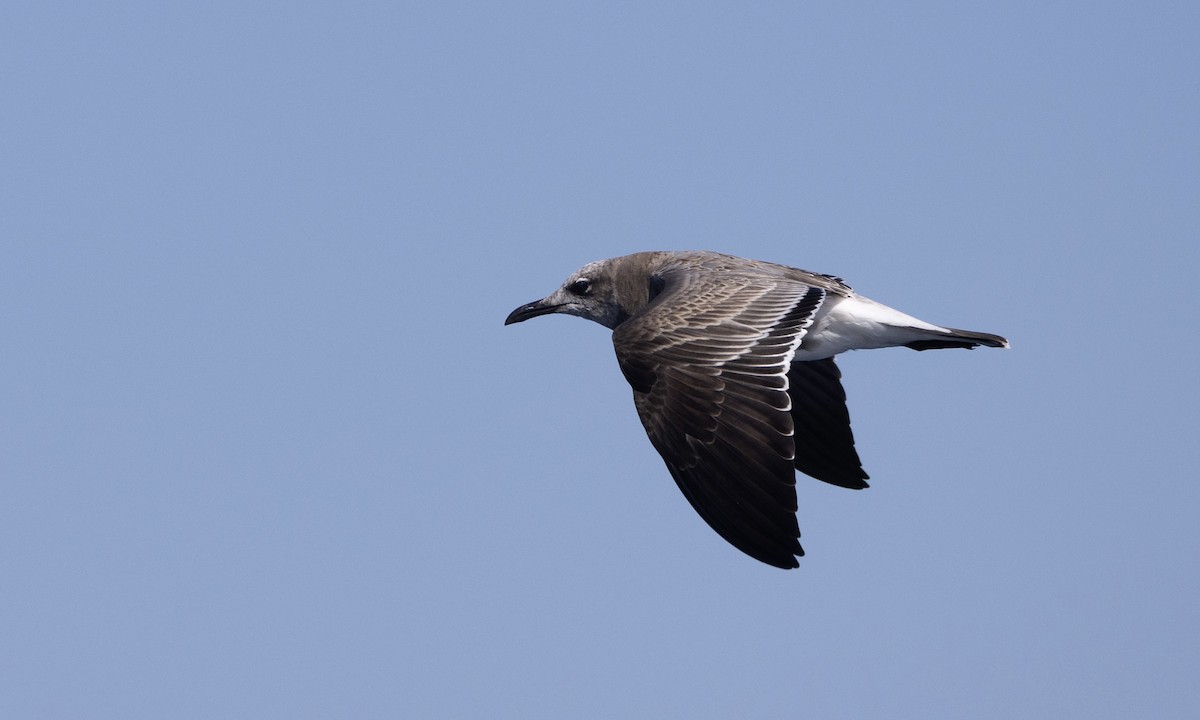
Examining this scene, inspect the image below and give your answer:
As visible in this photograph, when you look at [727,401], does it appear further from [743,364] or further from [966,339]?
[966,339]

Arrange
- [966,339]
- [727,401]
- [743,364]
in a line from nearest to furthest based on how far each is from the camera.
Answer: [727,401] < [743,364] < [966,339]

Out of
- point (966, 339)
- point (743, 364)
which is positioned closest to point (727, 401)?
point (743, 364)

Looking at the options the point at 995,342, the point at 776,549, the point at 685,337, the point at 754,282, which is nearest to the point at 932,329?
the point at 995,342

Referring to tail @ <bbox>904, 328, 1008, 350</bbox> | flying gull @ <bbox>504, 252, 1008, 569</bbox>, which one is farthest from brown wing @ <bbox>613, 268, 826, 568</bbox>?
tail @ <bbox>904, 328, 1008, 350</bbox>

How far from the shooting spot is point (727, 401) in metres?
13.3

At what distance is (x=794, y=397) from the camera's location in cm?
1723

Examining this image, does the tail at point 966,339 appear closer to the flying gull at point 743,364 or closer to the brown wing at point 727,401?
the flying gull at point 743,364

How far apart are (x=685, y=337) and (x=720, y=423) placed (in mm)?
1220

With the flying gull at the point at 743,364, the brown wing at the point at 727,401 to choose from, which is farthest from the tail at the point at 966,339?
the brown wing at the point at 727,401

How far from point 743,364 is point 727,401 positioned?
0.50 meters

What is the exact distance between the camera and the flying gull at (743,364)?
12797mm

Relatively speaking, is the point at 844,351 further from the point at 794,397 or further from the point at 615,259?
the point at 615,259

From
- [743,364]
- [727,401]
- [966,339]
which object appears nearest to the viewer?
[727,401]

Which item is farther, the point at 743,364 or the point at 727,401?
the point at 743,364
